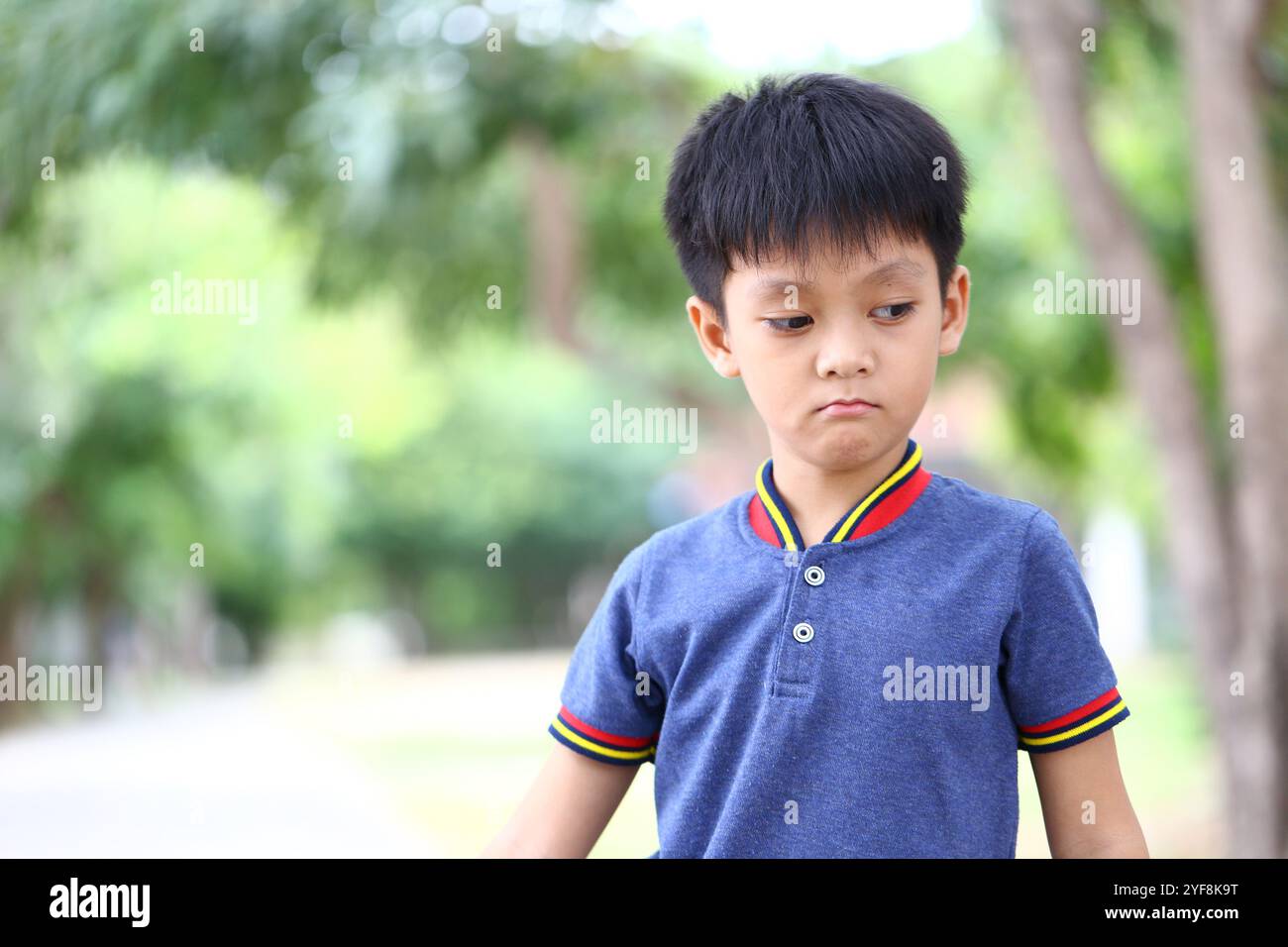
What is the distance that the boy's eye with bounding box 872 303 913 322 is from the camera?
1.27 m

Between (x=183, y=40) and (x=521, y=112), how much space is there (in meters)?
1.25

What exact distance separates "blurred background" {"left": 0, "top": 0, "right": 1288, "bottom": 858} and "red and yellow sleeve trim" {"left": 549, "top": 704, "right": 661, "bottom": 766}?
8cm

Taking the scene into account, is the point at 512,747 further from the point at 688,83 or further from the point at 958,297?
the point at 958,297

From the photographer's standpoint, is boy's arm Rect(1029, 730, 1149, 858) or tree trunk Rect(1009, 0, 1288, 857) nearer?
boy's arm Rect(1029, 730, 1149, 858)

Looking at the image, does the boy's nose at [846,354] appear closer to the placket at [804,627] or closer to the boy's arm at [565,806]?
the placket at [804,627]

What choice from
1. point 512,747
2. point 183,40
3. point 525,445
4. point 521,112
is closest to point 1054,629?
point 183,40

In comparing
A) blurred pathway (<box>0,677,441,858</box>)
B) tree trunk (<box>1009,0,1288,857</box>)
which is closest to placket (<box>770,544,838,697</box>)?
tree trunk (<box>1009,0,1288,857</box>)

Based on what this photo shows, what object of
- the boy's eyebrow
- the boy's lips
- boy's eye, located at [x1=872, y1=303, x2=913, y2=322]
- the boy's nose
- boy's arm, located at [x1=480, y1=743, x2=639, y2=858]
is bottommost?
boy's arm, located at [x1=480, y1=743, x2=639, y2=858]

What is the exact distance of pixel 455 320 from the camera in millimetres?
7039

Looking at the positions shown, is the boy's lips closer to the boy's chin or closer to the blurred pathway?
the boy's chin

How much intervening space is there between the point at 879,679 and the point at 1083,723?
0.18 meters

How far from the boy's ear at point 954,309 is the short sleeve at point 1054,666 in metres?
0.23

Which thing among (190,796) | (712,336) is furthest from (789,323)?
(190,796)

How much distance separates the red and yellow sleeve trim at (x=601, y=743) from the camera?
1372mm
